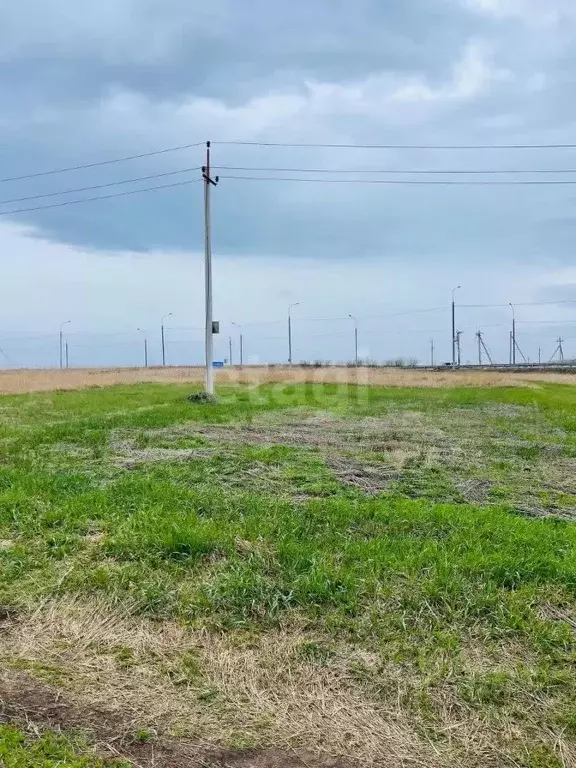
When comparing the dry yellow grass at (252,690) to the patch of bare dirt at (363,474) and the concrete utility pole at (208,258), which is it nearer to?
the patch of bare dirt at (363,474)

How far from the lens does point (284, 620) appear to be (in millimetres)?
3406

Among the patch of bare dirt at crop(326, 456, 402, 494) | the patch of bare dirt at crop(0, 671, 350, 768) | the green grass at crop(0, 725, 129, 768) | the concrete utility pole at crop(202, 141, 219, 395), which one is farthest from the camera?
the concrete utility pole at crop(202, 141, 219, 395)

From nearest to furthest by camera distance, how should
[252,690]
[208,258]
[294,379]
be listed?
[252,690] < [208,258] < [294,379]

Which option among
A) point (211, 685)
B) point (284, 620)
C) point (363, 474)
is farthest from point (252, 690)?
point (363, 474)

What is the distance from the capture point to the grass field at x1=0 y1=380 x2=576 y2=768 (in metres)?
2.53

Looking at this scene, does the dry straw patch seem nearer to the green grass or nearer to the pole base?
the green grass

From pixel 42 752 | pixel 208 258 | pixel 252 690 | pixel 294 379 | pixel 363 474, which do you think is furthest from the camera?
pixel 294 379

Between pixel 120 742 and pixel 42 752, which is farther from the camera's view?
pixel 120 742

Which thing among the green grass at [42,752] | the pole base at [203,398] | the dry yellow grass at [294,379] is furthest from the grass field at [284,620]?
the dry yellow grass at [294,379]

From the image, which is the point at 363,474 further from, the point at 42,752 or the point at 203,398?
the point at 203,398

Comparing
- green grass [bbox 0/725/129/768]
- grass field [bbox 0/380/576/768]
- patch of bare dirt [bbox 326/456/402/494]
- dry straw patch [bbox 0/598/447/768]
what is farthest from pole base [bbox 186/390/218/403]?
green grass [bbox 0/725/129/768]

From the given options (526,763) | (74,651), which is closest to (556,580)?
(526,763)

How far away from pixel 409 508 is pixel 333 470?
202cm

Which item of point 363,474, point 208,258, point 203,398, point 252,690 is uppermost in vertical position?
point 208,258
